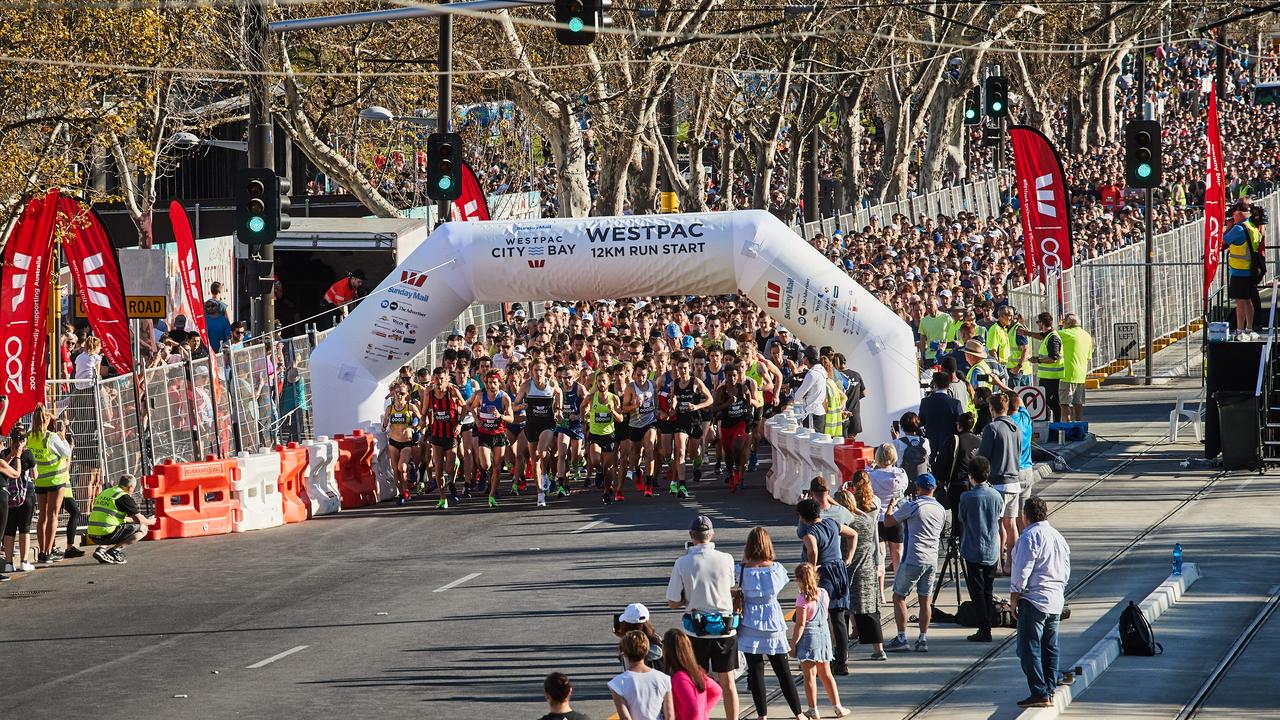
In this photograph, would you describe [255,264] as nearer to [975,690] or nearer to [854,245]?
[975,690]

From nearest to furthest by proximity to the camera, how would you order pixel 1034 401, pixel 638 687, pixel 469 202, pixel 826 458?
pixel 638 687 < pixel 826 458 < pixel 1034 401 < pixel 469 202

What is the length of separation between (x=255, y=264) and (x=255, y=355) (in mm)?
2741

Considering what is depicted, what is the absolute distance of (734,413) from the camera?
827 inches

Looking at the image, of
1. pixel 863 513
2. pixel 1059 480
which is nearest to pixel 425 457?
pixel 1059 480

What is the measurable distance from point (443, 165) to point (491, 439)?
499cm

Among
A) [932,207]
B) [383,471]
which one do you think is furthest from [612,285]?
[932,207]

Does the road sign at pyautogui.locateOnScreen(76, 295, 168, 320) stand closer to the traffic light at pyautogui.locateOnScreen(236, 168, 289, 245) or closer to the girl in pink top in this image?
the traffic light at pyautogui.locateOnScreen(236, 168, 289, 245)

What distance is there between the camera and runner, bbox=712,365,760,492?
68.9 feet

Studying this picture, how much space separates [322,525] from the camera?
Answer: 19.7m

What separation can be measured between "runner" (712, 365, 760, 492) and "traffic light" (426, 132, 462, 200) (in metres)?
5.41

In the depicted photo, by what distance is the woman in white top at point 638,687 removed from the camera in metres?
9.25

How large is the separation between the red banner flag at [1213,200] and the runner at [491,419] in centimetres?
1178

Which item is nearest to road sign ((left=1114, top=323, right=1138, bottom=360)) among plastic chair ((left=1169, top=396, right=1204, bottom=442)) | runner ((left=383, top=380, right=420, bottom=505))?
plastic chair ((left=1169, top=396, right=1204, bottom=442))

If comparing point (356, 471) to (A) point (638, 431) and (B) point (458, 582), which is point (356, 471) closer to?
(A) point (638, 431)
